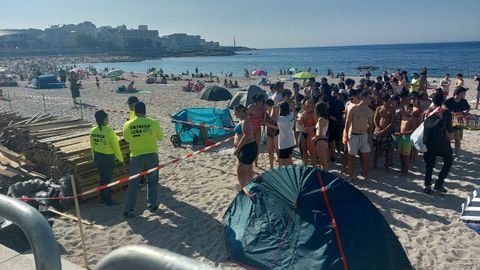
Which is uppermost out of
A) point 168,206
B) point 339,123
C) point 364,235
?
point 339,123

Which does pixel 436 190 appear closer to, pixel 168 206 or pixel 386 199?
pixel 386 199

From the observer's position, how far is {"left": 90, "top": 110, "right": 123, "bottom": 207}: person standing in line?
7230 mm

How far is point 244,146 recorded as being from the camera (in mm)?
7129

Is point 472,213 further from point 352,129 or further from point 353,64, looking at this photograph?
point 353,64

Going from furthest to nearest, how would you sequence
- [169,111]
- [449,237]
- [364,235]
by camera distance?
[169,111] < [449,237] < [364,235]

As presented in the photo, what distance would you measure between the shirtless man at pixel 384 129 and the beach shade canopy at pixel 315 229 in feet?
13.5

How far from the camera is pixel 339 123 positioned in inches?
374

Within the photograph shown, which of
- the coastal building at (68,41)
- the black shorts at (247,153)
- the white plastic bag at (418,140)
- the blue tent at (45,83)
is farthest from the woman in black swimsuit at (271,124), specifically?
the coastal building at (68,41)

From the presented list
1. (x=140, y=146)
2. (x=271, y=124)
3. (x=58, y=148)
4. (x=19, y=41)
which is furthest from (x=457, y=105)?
(x=19, y=41)

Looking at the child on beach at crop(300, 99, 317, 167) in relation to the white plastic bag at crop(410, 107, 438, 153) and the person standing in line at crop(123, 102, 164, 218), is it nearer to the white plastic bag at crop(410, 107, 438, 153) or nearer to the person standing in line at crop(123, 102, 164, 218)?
the white plastic bag at crop(410, 107, 438, 153)

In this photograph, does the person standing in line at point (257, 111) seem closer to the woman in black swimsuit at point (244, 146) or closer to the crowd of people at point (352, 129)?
the crowd of people at point (352, 129)

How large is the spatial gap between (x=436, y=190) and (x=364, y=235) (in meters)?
3.63

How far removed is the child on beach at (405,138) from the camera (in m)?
8.39

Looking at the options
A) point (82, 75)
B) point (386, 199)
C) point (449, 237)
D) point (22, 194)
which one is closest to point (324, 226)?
point (449, 237)
